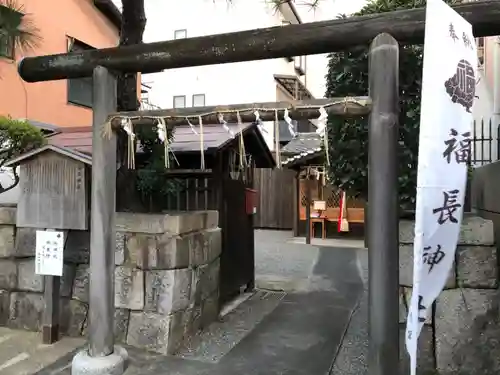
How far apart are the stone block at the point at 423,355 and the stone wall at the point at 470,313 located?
0.03ft

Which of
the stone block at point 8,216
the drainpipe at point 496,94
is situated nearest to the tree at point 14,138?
the stone block at point 8,216

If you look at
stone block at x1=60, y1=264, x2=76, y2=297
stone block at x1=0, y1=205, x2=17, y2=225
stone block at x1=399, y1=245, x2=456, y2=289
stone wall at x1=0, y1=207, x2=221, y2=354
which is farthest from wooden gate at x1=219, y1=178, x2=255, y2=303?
stone block at x1=399, y1=245, x2=456, y2=289

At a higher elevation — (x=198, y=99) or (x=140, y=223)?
(x=198, y=99)

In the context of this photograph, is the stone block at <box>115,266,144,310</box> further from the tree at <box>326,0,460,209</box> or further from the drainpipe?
the drainpipe

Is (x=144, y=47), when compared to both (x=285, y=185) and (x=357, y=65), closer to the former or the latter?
(x=357, y=65)

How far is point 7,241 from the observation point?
19.2 feet

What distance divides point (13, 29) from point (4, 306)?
3.72 metres

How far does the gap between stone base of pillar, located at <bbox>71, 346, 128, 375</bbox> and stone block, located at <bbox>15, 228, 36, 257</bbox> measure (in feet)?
6.50

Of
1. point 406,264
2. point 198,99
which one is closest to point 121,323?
point 406,264

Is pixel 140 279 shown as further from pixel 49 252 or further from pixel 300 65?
pixel 300 65

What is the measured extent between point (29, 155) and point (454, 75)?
15.9ft

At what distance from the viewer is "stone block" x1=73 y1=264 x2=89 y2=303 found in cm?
557

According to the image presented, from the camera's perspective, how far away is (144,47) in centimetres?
444

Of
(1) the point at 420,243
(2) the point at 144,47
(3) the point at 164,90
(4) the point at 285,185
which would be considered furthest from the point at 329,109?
(3) the point at 164,90
